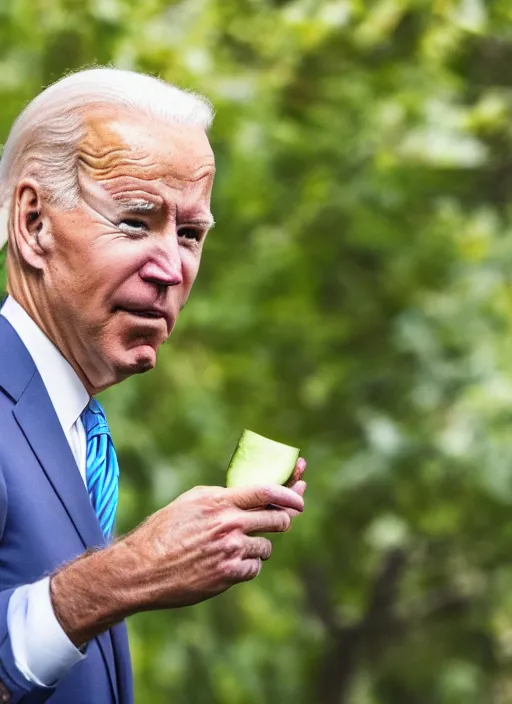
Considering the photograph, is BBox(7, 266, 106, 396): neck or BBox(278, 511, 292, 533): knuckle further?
BBox(7, 266, 106, 396): neck

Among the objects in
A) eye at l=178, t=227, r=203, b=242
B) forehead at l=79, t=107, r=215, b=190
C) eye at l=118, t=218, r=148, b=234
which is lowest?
eye at l=178, t=227, r=203, b=242

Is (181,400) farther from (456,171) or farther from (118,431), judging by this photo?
(456,171)

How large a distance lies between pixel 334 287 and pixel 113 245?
6553mm

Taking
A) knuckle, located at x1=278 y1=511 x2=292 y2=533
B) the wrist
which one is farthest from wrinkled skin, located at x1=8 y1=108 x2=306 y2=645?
the wrist

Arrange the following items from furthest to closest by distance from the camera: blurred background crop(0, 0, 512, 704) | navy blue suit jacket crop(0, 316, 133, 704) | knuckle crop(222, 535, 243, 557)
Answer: blurred background crop(0, 0, 512, 704) < navy blue suit jacket crop(0, 316, 133, 704) < knuckle crop(222, 535, 243, 557)

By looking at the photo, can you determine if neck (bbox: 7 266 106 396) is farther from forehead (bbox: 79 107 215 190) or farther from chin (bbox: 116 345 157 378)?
forehead (bbox: 79 107 215 190)

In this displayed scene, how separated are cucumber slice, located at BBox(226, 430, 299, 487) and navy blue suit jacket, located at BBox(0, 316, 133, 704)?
0.23 metres

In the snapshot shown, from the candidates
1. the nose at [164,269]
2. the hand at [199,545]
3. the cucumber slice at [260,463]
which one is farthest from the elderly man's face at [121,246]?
the hand at [199,545]

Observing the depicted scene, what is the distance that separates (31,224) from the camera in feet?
7.55

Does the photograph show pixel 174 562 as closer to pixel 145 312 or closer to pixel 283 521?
pixel 283 521

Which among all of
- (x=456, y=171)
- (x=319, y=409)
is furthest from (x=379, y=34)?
(x=319, y=409)

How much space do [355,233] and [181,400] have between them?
1.36 m

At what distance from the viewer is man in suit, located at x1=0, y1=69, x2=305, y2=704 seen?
83.5 inches

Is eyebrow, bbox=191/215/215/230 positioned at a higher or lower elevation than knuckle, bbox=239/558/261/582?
→ higher
